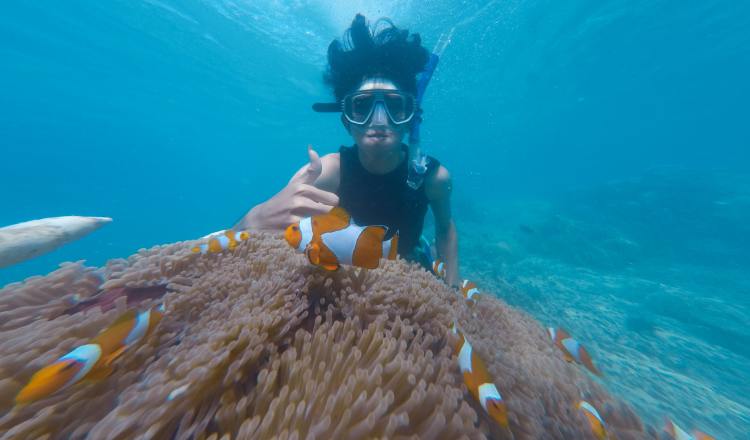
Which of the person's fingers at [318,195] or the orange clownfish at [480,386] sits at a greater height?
the person's fingers at [318,195]

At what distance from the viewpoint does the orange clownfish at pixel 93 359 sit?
921 millimetres

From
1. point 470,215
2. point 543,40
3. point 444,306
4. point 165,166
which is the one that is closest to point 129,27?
point 470,215

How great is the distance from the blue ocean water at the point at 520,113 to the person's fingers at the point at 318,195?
335 cm

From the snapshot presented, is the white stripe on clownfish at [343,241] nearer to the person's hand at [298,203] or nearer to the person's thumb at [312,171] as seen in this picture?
the person's hand at [298,203]

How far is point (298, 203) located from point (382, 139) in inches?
68.4

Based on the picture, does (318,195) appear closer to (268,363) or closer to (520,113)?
(268,363)

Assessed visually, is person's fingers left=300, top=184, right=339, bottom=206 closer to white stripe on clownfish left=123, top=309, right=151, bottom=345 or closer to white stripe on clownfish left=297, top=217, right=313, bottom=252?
white stripe on clownfish left=297, top=217, right=313, bottom=252

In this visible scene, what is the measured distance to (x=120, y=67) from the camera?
26.7m

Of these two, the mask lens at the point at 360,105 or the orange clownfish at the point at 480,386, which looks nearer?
the orange clownfish at the point at 480,386

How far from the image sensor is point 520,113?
57.3 meters

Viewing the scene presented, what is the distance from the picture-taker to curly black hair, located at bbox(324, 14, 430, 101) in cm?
400

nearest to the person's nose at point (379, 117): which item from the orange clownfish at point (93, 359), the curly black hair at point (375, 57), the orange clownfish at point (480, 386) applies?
the curly black hair at point (375, 57)

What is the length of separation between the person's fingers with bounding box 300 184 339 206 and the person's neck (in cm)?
167

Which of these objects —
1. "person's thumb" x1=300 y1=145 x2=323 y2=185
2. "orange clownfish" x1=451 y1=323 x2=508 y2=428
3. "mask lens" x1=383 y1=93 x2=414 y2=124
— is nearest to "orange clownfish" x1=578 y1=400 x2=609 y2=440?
"orange clownfish" x1=451 y1=323 x2=508 y2=428
